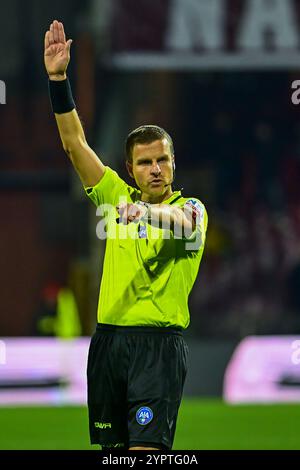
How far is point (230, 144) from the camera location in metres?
18.8

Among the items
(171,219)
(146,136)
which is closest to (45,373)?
(146,136)

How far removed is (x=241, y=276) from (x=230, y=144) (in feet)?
6.43

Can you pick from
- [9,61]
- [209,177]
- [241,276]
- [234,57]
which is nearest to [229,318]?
[241,276]

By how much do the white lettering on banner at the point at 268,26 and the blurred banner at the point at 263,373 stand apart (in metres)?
4.13

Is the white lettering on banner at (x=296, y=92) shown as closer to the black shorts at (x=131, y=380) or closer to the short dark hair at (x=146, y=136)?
the short dark hair at (x=146, y=136)

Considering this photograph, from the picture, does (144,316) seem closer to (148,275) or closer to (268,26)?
(148,275)

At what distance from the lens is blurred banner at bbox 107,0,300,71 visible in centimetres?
1617

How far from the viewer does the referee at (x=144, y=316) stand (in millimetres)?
5520

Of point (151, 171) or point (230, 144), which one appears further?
point (230, 144)

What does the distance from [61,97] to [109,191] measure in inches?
18.5

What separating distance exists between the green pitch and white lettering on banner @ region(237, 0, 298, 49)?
483 centimetres

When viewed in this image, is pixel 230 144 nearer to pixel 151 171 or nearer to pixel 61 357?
pixel 61 357

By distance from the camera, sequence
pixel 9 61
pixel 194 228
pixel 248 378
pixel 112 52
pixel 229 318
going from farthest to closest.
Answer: pixel 9 61, pixel 229 318, pixel 112 52, pixel 248 378, pixel 194 228

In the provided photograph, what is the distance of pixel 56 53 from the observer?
5.73 m
